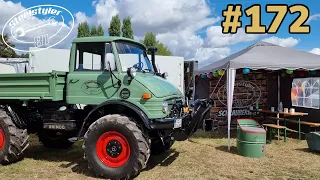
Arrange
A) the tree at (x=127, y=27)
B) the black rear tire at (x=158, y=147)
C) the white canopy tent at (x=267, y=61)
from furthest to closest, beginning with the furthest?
the tree at (x=127, y=27)
the white canopy tent at (x=267, y=61)
the black rear tire at (x=158, y=147)

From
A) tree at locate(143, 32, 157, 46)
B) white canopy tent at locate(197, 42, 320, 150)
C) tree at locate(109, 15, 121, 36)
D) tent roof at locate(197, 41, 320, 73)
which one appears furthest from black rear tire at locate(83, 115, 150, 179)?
tree at locate(143, 32, 157, 46)

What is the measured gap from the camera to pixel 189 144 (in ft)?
26.5

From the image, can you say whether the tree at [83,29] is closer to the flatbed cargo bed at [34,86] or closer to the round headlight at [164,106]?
the flatbed cargo bed at [34,86]

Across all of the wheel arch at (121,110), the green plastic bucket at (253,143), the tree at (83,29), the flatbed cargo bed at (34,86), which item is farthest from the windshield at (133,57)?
the tree at (83,29)

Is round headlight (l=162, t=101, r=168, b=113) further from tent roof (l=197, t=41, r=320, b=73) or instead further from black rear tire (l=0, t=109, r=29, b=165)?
tent roof (l=197, t=41, r=320, b=73)

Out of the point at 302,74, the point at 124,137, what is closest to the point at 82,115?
the point at 124,137

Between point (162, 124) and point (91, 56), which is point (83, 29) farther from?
point (162, 124)

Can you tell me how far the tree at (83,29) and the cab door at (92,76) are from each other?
88.5ft

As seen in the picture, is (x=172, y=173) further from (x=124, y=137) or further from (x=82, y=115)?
(x=82, y=115)

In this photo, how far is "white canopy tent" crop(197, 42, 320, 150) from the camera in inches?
304

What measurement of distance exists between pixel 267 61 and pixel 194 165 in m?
3.81

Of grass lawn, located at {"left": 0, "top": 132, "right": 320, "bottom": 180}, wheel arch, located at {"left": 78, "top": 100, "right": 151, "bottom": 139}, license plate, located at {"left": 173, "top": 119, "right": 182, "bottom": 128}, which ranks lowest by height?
grass lawn, located at {"left": 0, "top": 132, "right": 320, "bottom": 180}

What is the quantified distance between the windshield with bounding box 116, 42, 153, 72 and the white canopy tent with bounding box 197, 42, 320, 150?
99.3 inches

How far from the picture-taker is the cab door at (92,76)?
17.1ft
